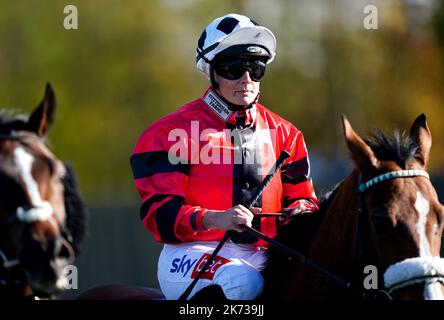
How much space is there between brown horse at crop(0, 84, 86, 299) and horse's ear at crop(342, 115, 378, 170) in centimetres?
135

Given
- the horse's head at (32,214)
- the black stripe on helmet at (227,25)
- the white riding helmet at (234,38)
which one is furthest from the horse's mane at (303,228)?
the horse's head at (32,214)

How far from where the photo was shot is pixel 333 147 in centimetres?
2964

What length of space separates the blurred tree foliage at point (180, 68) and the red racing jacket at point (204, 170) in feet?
71.4

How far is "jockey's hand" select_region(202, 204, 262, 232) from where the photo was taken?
16.9ft

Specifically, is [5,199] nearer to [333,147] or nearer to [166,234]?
[166,234]

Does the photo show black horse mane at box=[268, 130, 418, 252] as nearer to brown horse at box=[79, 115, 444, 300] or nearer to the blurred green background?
brown horse at box=[79, 115, 444, 300]

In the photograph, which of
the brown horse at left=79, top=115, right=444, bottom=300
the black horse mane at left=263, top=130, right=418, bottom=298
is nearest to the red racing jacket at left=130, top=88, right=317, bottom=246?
the black horse mane at left=263, top=130, right=418, bottom=298

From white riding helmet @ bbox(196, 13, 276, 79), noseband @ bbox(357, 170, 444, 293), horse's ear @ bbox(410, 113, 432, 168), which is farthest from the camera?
white riding helmet @ bbox(196, 13, 276, 79)

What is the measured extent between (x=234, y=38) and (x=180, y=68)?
27.6 metres

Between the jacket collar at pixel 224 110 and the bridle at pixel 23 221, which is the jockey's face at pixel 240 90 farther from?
the bridle at pixel 23 221

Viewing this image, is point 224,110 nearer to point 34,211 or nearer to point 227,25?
point 227,25

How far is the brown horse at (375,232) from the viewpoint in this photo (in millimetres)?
4621

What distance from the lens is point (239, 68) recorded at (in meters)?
5.80

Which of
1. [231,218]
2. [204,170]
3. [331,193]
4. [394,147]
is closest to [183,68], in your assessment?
[204,170]
